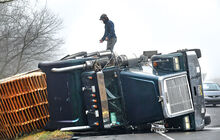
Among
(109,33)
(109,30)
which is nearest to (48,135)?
(109,33)

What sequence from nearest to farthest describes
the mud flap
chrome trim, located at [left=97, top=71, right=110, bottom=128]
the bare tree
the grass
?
chrome trim, located at [left=97, top=71, right=110, bottom=128], the grass, the mud flap, the bare tree

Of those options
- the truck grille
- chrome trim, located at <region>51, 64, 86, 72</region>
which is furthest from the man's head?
the truck grille

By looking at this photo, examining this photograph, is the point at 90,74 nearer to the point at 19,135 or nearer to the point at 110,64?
the point at 110,64

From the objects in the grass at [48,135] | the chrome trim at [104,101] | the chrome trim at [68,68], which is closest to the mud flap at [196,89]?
the chrome trim at [104,101]

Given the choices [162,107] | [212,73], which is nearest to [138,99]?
[162,107]

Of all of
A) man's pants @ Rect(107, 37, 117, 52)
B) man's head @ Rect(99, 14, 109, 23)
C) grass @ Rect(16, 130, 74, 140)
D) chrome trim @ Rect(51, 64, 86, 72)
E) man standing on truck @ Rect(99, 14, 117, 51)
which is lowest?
grass @ Rect(16, 130, 74, 140)

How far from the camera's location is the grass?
11328 millimetres

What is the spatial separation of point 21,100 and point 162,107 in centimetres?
388

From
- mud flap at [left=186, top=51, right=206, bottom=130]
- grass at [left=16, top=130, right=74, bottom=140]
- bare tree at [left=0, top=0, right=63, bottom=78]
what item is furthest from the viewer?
bare tree at [left=0, top=0, right=63, bottom=78]

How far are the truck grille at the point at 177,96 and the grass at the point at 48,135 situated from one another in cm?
279

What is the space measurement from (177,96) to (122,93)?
4.91ft

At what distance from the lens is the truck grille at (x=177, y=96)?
11.2 m

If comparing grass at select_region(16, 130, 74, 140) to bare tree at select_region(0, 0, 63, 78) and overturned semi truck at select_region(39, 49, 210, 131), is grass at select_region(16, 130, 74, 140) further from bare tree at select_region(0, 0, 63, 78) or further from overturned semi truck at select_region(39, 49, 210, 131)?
bare tree at select_region(0, 0, 63, 78)

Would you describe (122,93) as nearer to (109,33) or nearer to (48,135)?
(48,135)
